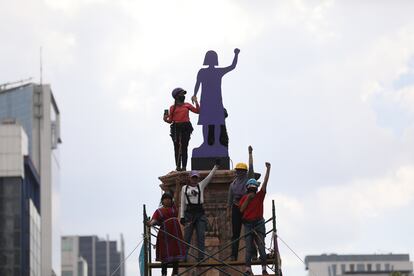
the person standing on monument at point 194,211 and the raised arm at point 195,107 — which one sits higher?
the raised arm at point 195,107

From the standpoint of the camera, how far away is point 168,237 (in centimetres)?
2544

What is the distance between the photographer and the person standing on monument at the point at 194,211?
87.6ft

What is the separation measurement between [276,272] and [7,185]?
129 m

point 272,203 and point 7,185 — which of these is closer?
point 272,203

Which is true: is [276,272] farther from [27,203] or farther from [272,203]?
[27,203]

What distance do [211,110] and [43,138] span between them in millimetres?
164987

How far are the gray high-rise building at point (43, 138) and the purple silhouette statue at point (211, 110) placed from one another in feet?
517

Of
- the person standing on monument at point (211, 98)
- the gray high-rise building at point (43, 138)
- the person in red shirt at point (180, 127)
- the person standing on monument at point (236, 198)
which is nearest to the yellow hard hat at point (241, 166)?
the person standing on monument at point (236, 198)

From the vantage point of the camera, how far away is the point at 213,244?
2917 cm

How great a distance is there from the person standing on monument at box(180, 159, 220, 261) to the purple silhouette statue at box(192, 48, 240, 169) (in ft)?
13.2

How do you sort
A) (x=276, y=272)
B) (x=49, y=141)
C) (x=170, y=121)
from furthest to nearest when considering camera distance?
(x=49, y=141) < (x=170, y=121) < (x=276, y=272)

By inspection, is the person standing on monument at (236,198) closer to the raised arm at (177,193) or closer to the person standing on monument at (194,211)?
the person standing on monument at (194,211)

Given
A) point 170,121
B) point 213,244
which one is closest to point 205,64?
point 170,121

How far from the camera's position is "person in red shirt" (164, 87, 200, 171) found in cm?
3036
